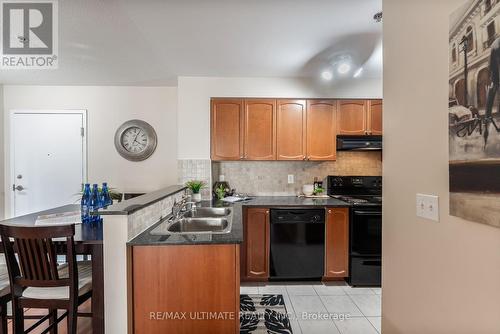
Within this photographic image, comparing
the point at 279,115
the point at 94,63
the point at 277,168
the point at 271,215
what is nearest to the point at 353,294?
the point at 271,215

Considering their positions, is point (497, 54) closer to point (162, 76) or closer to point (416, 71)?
point (416, 71)

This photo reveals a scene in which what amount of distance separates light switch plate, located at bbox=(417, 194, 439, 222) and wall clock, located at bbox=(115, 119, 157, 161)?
348cm

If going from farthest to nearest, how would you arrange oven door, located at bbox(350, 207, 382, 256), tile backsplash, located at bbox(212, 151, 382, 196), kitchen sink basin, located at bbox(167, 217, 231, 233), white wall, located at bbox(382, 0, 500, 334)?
tile backsplash, located at bbox(212, 151, 382, 196) < oven door, located at bbox(350, 207, 382, 256) < kitchen sink basin, located at bbox(167, 217, 231, 233) < white wall, located at bbox(382, 0, 500, 334)

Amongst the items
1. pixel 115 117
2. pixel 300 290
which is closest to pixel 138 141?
pixel 115 117

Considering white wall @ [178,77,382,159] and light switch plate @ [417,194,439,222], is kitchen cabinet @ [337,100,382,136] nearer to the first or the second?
white wall @ [178,77,382,159]

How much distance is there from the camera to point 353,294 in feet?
8.96

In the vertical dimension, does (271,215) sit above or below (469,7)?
below

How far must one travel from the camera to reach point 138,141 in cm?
378

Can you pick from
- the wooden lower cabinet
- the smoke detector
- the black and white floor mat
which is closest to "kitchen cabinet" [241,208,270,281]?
the black and white floor mat

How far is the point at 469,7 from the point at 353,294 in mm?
2709

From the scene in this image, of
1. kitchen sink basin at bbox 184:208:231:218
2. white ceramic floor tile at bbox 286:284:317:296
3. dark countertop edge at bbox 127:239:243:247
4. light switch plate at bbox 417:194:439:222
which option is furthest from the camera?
white ceramic floor tile at bbox 286:284:317:296

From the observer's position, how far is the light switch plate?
105cm

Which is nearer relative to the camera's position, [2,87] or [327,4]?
[327,4]

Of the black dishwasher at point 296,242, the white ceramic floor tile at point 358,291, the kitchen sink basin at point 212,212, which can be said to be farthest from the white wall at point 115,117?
the white ceramic floor tile at point 358,291
